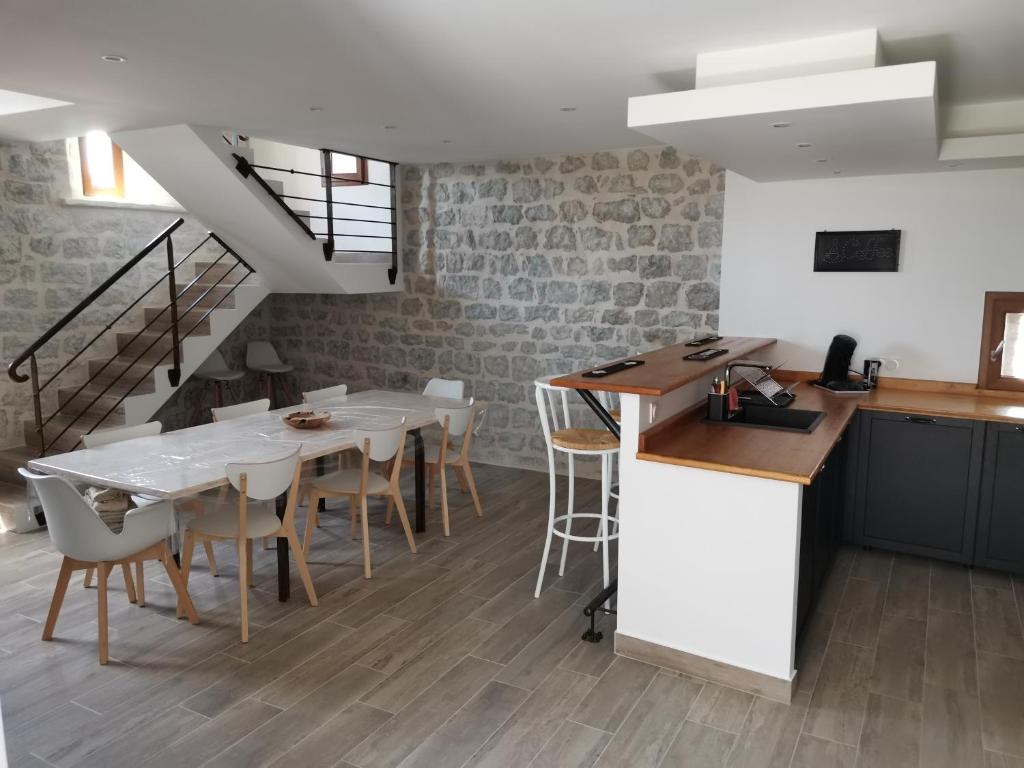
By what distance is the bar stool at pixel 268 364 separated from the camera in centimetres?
714

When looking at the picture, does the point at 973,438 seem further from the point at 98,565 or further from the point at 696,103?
the point at 98,565

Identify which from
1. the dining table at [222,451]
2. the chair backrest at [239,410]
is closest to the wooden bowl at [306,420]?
the dining table at [222,451]

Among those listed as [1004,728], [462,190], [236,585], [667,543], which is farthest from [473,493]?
[1004,728]

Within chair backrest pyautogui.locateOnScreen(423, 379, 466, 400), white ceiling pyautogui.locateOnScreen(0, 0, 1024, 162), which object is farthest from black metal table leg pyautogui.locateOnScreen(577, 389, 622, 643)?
chair backrest pyautogui.locateOnScreen(423, 379, 466, 400)

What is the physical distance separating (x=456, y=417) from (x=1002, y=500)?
304cm

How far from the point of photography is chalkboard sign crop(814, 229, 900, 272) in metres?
4.56

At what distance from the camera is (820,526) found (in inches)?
138

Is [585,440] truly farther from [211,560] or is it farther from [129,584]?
[129,584]

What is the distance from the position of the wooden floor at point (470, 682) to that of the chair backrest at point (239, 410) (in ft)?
3.22

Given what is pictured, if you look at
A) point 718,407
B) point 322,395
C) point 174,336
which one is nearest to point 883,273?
point 718,407

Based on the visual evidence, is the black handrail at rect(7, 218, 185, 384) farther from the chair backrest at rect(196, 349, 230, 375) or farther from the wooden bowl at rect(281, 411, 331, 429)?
the wooden bowl at rect(281, 411, 331, 429)

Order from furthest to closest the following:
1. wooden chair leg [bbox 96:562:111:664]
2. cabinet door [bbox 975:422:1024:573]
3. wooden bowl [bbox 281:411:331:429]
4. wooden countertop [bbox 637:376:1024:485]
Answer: wooden bowl [bbox 281:411:331:429]
cabinet door [bbox 975:422:1024:573]
wooden chair leg [bbox 96:562:111:664]
wooden countertop [bbox 637:376:1024:485]

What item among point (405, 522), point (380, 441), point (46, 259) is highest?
point (46, 259)

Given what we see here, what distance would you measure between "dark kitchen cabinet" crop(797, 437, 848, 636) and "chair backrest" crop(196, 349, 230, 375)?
5146mm
